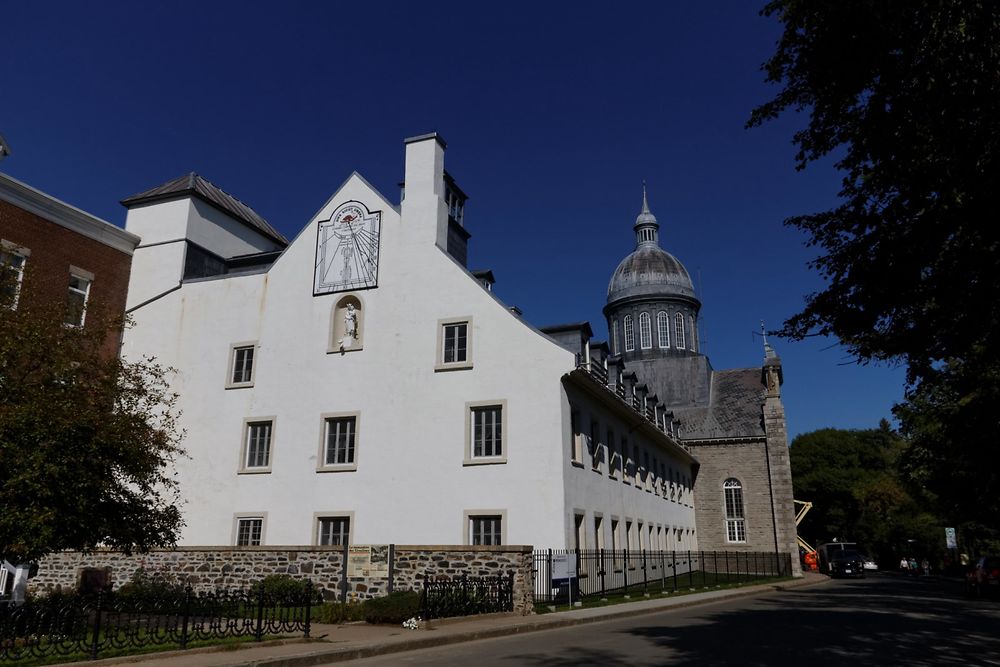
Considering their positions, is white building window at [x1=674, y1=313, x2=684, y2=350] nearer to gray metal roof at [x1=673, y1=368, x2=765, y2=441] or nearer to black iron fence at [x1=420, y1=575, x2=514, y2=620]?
gray metal roof at [x1=673, y1=368, x2=765, y2=441]

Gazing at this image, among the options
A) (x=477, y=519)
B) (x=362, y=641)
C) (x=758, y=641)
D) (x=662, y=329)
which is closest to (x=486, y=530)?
(x=477, y=519)

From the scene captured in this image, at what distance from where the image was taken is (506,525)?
2267cm

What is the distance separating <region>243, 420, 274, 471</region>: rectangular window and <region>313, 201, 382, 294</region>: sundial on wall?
17.5 ft

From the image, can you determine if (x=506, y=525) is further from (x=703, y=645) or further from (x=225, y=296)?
(x=225, y=296)

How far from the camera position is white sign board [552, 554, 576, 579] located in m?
20.0

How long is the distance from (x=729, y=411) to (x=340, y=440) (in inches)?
1364

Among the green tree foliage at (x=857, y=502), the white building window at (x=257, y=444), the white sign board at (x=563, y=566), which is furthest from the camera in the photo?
the green tree foliage at (x=857, y=502)

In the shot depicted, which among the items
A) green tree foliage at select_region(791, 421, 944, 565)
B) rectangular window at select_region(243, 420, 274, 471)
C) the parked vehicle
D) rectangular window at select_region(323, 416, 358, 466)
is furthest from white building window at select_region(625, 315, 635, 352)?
rectangular window at select_region(243, 420, 274, 471)

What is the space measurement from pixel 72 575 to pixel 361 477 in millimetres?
8759

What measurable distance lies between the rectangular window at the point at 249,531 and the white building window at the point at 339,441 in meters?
3.07

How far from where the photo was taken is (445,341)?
83.2 ft

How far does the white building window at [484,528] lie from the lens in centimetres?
2284

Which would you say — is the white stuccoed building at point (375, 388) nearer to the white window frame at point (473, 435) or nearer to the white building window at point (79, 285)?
the white window frame at point (473, 435)

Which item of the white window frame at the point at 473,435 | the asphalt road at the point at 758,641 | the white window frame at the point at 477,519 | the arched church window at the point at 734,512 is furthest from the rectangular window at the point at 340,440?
the arched church window at the point at 734,512
